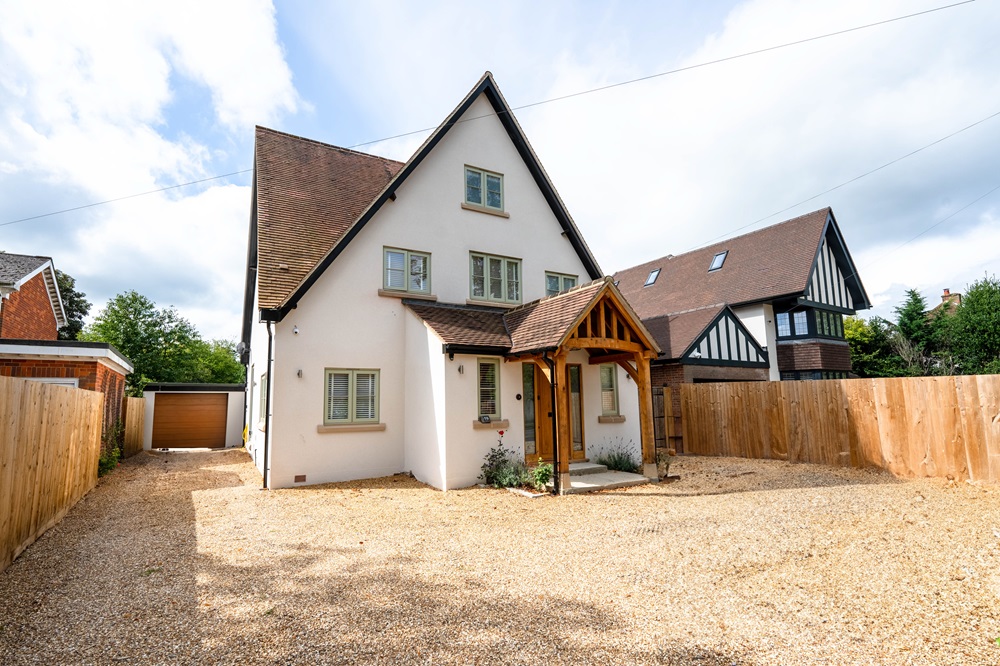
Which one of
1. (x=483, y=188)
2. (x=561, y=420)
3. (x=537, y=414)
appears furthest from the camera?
(x=483, y=188)

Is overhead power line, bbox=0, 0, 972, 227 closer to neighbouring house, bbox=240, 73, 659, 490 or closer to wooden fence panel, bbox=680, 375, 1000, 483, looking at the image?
neighbouring house, bbox=240, 73, 659, 490

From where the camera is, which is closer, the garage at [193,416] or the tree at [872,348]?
the garage at [193,416]

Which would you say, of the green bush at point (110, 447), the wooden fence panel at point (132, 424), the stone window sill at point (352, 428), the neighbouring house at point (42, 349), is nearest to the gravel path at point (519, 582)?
the stone window sill at point (352, 428)

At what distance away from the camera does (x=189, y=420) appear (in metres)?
21.2

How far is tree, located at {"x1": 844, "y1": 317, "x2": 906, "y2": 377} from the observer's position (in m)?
29.4

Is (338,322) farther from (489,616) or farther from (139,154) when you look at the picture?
(489,616)

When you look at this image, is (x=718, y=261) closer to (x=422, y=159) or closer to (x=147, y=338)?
(x=422, y=159)

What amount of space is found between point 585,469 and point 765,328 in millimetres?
15942

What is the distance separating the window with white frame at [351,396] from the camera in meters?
11.2

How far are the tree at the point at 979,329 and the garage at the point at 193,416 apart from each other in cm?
3595

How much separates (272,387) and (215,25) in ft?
22.4

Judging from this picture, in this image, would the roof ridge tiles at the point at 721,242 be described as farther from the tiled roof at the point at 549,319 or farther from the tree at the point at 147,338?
the tree at the point at 147,338

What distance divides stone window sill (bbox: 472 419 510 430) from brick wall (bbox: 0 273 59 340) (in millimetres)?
18666

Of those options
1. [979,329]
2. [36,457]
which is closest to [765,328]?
[979,329]
